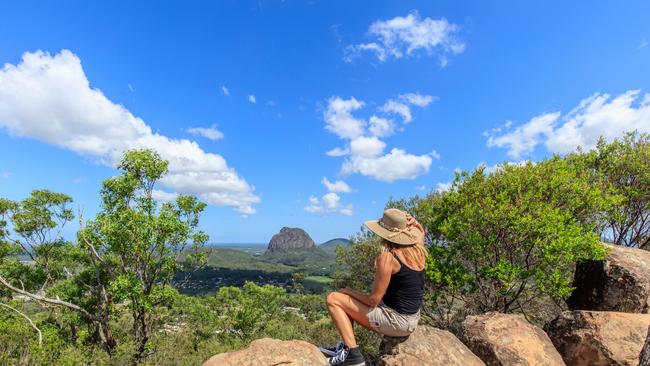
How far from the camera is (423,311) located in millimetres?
16500

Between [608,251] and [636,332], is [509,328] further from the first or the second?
[608,251]

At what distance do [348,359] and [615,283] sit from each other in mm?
9840

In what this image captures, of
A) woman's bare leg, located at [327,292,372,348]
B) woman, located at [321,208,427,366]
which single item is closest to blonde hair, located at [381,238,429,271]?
woman, located at [321,208,427,366]

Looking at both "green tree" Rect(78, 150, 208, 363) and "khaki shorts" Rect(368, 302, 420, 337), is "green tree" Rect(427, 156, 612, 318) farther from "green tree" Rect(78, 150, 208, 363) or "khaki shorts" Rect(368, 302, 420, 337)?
"green tree" Rect(78, 150, 208, 363)

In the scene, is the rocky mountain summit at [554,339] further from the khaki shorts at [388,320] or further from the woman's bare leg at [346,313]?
the woman's bare leg at [346,313]

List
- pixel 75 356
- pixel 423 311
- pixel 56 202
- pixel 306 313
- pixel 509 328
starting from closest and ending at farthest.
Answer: pixel 509 328 < pixel 75 356 < pixel 423 311 < pixel 56 202 < pixel 306 313

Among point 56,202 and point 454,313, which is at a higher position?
point 56,202

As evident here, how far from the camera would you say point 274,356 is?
6.29 metres

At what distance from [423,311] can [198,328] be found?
27.8 m

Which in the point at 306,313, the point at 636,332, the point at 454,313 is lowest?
the point at 306,313

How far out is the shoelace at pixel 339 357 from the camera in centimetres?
617

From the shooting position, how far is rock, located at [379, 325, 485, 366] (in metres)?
6.54

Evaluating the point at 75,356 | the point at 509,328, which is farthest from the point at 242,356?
Result: the point at 75,356

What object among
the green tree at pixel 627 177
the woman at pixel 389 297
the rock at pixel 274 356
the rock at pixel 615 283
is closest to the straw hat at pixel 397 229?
the woman at pixel 389 297
